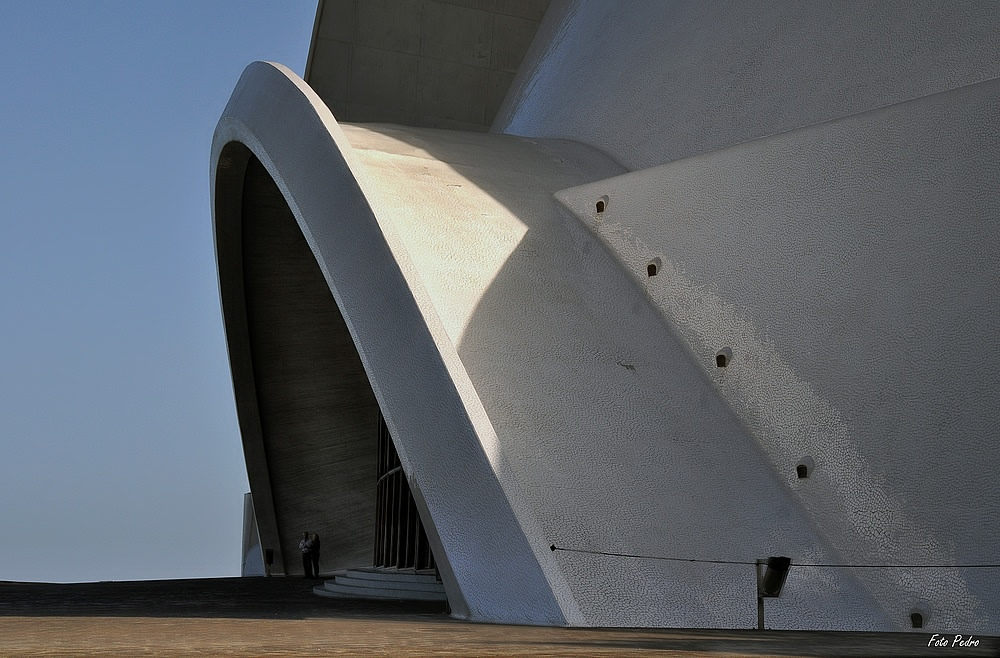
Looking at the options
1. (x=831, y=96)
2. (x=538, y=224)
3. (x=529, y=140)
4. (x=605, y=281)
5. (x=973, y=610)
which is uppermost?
(x=529, y=140)

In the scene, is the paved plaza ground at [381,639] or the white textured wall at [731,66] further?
the white textured wall at [731,66]

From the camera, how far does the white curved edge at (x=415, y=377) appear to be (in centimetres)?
562

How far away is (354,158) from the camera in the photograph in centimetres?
851

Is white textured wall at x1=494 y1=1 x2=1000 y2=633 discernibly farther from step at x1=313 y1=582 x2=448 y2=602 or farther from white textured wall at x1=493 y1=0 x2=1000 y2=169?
step at x1=313 y1=582 x2=448 y2=602

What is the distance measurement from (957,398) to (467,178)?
4739 millimetres

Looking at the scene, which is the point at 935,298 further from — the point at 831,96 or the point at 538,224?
the point at 538,224

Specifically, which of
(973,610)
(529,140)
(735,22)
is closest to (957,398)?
(973,610)

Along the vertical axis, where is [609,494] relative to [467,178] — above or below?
below

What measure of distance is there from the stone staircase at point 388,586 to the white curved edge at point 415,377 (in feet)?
8.46

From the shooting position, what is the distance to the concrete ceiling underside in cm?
1606

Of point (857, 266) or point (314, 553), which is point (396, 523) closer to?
point (314, 553)

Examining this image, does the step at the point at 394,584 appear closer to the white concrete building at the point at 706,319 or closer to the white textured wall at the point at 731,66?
the white concrete building at the point at 706,319
